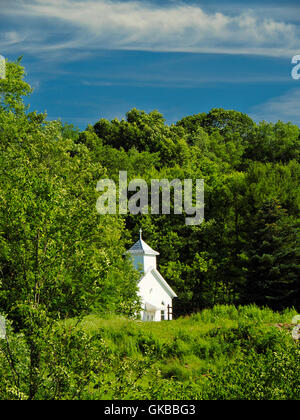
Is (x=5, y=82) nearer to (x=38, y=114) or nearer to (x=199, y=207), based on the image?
(x=38, y=114)

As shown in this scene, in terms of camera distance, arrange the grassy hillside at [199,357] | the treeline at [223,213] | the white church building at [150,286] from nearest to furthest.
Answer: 1. the grassy hillside at [199,357]
2. the treeline at [223,213]
3. the white church building at [150,286]

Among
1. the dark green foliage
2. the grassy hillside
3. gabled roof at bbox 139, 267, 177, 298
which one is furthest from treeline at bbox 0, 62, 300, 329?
gabled roof at bbox 139, 267, 177, 298

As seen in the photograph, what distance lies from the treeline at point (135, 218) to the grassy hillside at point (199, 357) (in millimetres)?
1248

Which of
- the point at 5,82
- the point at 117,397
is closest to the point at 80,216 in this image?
the point at 117,397

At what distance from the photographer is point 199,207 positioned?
153ft

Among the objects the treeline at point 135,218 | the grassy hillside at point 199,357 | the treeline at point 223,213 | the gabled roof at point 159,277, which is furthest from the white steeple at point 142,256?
the grassy hillside at point 199,357

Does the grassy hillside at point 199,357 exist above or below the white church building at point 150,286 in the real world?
below

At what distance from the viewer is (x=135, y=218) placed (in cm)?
4719

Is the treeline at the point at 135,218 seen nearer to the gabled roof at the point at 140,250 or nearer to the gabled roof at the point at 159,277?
the gabled roof at the point at 140,250

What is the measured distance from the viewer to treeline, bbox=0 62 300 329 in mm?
9617

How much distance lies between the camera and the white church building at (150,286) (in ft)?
121

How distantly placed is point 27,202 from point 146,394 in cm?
394

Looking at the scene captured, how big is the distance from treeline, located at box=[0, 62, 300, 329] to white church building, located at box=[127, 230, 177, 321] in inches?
98.7

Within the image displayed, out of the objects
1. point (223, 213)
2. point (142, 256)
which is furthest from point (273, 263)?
point (223, 213)
